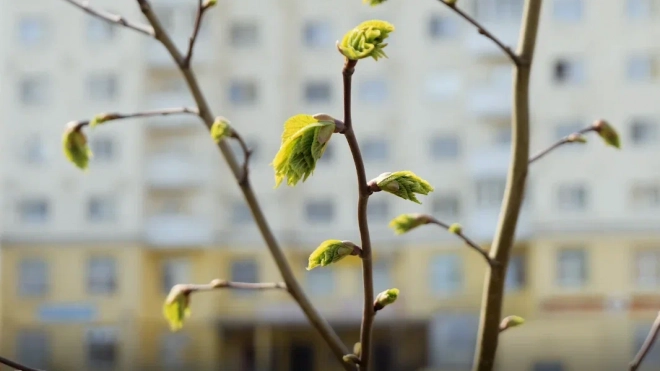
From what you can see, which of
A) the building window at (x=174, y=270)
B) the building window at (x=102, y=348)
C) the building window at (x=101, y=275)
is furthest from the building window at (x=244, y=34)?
the building window at (x=102, y=348)

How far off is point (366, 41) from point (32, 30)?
3.98 m

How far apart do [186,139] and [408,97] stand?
1104 mm

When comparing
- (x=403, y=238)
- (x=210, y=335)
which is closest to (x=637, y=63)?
(x=403, y=238)

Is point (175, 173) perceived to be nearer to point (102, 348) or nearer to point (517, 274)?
point (102, 348)

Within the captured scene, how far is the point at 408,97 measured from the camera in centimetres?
371

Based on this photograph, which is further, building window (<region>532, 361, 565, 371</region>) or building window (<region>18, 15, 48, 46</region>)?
building window (<region>18, 15, 48, 46</region>)

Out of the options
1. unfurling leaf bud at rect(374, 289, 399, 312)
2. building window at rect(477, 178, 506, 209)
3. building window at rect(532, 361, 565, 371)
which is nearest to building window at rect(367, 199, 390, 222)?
building window at rect(477, 178, 506, 209)

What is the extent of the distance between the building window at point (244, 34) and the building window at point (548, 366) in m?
1.99

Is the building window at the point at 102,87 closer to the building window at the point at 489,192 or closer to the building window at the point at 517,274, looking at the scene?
the building window at the point at 489,192

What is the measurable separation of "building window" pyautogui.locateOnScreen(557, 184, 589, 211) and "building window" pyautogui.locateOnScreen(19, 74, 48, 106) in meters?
2.46

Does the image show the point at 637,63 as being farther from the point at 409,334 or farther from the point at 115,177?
the point at 115,177

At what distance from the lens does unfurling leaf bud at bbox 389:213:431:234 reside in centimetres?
23

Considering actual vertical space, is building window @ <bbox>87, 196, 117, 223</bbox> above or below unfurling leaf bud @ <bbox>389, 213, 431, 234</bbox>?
below

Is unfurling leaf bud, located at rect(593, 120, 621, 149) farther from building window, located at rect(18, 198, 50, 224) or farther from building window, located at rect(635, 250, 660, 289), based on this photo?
building window, located at rect(18, 198, 50, 224)
